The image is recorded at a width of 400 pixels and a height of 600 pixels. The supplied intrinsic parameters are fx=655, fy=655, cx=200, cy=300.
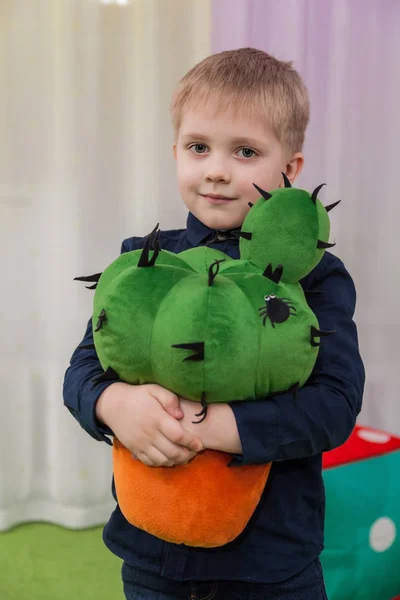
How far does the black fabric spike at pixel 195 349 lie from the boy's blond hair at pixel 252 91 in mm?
367

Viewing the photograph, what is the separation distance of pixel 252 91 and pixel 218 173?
12 centimetres

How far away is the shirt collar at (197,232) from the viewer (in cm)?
89

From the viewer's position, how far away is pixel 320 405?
2.39ft

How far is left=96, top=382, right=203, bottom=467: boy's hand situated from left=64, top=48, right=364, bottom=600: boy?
50 millimetres

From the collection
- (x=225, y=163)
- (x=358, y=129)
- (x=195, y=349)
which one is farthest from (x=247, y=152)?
(x=358, y=129)

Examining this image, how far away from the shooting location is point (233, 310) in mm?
611

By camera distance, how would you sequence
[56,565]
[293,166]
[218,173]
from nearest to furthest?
[218,173] → [293,166] → [56,565]

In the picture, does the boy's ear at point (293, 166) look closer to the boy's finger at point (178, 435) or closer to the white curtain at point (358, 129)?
the boy's finger at point (178, 435)

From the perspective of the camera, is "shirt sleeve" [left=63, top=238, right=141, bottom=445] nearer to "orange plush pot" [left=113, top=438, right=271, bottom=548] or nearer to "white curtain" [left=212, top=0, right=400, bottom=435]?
"orange plush pot" [left=113, top=438, right=271, bottom=548]

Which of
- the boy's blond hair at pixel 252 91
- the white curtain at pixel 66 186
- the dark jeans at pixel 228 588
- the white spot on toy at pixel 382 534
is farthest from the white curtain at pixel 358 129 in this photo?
the dark jeans at pixel 228 588

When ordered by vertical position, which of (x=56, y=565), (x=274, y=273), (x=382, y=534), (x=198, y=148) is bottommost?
(x=56, y=565)

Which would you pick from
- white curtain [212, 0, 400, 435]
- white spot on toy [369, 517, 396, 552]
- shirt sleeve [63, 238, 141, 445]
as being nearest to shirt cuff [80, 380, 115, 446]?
shirt sleeve [63, 238, 141, 445]

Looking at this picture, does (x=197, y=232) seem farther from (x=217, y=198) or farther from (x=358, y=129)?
(x=358, y=129)

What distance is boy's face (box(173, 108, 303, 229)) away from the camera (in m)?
0.82
